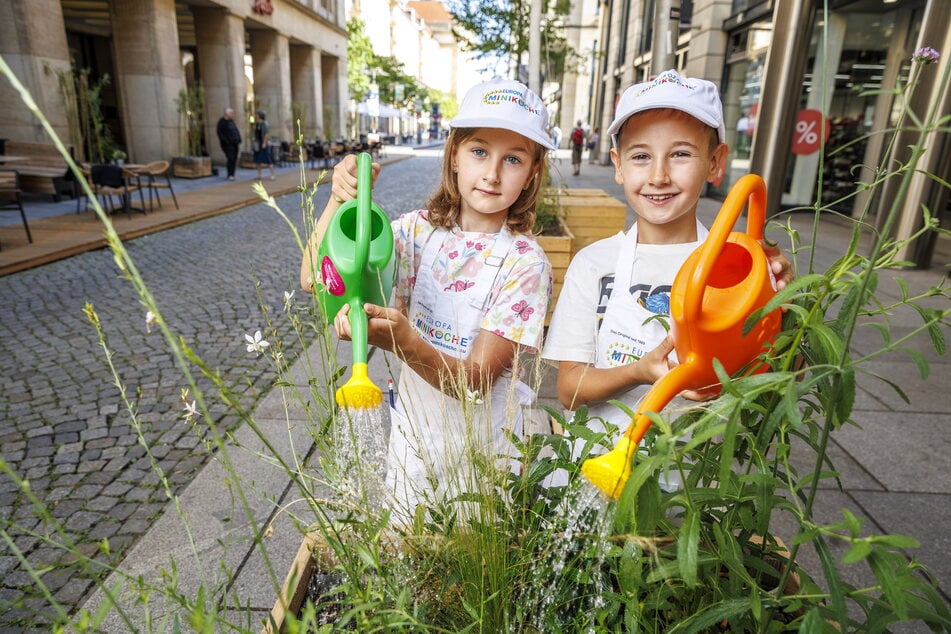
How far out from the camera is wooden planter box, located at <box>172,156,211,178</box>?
15.5 m

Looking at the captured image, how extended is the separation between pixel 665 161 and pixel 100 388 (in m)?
3.71

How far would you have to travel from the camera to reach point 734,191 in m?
0.98

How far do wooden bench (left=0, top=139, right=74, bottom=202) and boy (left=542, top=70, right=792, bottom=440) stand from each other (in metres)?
11.5

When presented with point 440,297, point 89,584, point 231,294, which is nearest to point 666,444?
point 440,297

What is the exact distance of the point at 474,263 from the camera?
189cm

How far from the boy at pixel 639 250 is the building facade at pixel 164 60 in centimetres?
1249

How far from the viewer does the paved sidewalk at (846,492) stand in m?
2.21

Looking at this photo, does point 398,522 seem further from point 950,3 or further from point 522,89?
point 950,3

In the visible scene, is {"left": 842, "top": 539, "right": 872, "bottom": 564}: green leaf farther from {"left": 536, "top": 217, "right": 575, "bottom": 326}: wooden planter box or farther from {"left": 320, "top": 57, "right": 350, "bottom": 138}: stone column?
{"left": 320, "top": 57, "right": 350, "bottom": 138}: stone column

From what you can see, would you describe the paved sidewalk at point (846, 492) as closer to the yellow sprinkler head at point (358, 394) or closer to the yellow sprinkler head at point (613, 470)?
the yellow sprinkler head at point (358, 394)

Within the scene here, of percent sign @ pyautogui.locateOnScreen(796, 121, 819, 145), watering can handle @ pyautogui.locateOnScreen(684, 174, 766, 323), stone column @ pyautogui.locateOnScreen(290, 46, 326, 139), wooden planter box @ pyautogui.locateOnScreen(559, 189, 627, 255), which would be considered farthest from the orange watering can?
stone column @ pyautogui.locateOnScreen(290, 46, 326, 139)

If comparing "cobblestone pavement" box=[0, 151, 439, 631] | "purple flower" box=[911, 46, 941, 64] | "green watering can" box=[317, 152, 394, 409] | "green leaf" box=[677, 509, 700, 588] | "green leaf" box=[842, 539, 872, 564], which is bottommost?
"cobblestone pavement" box=[0, 151, 439, 631]

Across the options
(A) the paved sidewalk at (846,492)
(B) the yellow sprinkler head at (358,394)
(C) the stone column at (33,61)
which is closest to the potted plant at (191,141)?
(C) the stone column at (33,61)

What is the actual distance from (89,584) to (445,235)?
5.91ft
